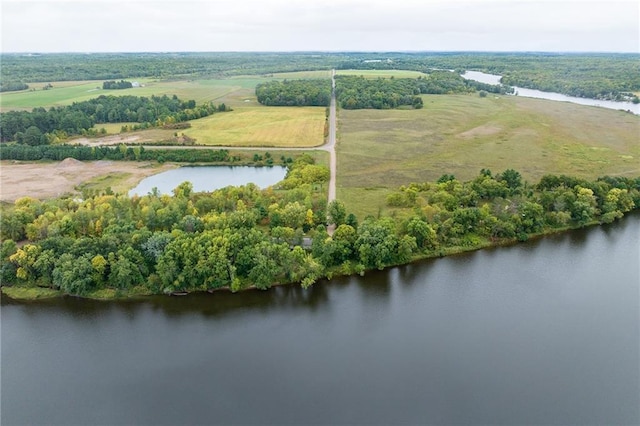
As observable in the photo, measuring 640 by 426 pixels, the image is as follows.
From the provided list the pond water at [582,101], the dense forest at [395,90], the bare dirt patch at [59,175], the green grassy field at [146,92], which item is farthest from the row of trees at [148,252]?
the pond water at [582,101]

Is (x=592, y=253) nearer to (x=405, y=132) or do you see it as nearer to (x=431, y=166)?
(x=431, y=166)

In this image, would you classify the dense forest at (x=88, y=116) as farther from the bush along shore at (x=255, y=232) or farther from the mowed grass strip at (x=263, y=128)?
the bush along shore at (x=255, y=232)

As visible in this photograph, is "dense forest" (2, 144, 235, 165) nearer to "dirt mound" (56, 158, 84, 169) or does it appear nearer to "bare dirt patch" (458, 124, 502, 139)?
"dirt mound" (56, 158, 84, 169)

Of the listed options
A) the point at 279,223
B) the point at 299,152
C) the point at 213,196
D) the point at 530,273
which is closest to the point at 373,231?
the point at 279,223

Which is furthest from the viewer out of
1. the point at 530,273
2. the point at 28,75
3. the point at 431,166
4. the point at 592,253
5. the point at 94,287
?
the point at 28,75

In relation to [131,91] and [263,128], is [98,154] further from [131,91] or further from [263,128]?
[131,91]

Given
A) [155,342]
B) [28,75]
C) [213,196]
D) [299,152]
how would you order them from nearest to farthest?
[155,342] → [213,196] → [299,152] → [28,75]
